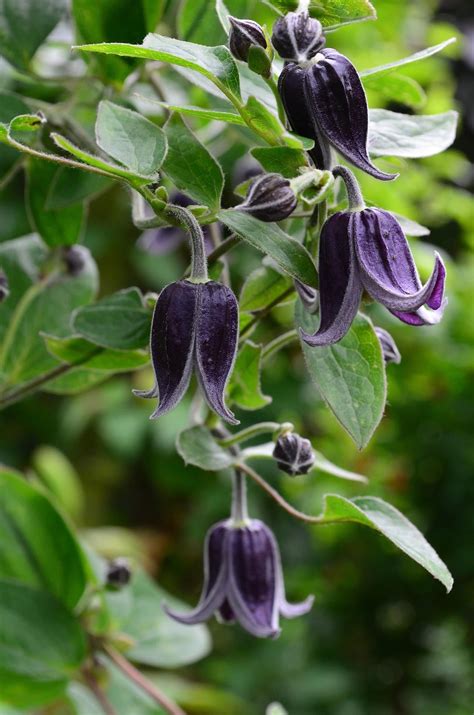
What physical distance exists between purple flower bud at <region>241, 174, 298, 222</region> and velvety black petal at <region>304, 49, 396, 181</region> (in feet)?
0.10

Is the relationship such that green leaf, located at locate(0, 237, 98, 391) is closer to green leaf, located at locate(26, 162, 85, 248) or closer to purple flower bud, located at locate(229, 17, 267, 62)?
green leaf, located at locate(26, 162, 85, 248)

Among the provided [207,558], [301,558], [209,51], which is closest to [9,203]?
[301,558]

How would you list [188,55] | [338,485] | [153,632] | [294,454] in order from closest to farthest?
[188,55] → [294,454] → [153,632] → [338,485]

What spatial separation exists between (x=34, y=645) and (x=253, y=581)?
25 cm

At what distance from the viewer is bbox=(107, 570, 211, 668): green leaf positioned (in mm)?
779

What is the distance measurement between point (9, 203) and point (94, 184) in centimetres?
96

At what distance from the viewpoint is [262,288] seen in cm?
47

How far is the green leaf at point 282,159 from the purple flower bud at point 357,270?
0.03m

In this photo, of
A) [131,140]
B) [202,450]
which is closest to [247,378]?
[202,450]

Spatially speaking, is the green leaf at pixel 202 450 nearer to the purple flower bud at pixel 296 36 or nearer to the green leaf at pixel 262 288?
the green leaf at pixel 262 288

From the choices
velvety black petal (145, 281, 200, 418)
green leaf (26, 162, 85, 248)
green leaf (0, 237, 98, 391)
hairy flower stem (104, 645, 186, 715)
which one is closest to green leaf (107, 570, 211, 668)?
hairy flower stem (104, 645, 186, 715)

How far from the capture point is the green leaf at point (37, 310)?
0.68 meters

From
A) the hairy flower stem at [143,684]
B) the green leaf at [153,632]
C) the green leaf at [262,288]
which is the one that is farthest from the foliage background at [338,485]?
the green leaf at [262,288]

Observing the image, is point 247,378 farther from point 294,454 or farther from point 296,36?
point 296,36
